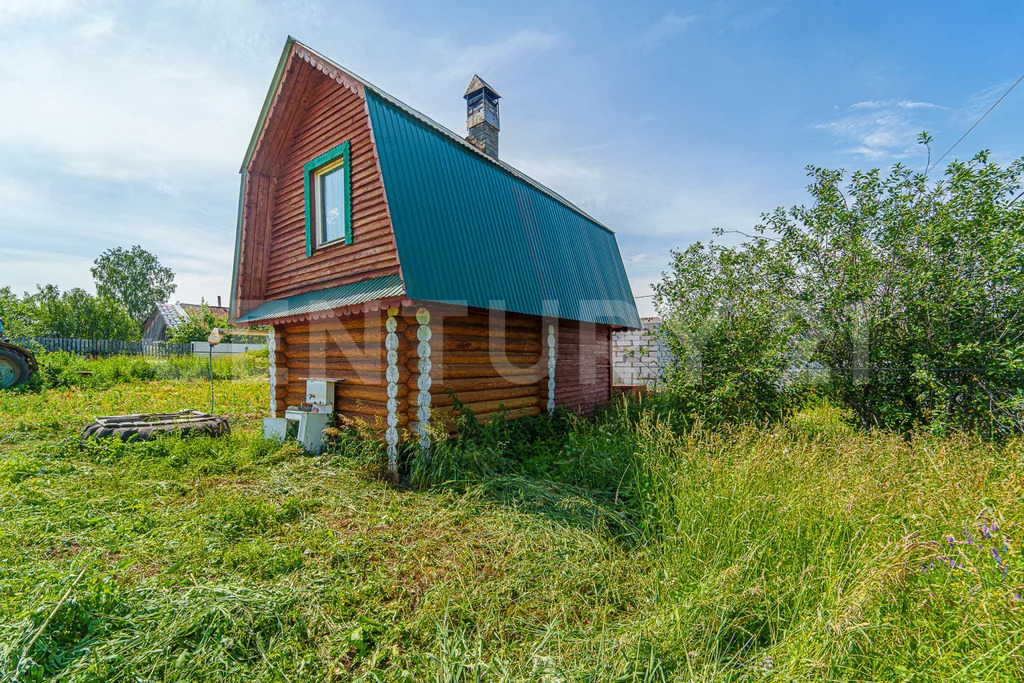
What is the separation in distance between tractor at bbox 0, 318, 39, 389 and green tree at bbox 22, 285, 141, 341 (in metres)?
9.08

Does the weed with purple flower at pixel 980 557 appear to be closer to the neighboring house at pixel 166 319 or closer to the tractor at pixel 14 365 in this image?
the tractor at pixel 14 365

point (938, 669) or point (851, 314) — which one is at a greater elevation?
point (851, 314)

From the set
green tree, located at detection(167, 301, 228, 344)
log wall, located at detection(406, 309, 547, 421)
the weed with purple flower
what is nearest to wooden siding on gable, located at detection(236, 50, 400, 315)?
log wall, located at detection(406, 309, 547, 421)

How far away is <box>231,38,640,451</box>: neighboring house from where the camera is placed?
224 inches

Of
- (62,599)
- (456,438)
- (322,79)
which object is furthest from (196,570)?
(322,79)

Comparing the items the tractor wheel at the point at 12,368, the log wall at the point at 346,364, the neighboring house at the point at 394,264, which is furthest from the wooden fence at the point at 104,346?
the neighboring house at the point at 394,264

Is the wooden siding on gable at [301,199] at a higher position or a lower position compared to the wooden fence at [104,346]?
higher

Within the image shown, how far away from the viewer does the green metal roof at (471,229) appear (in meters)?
5.51

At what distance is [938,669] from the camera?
2.07 metres

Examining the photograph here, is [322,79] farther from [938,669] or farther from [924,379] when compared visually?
[924,379]

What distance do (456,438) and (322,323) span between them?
324 centimetres

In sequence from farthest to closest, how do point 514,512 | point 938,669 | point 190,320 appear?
point 190,320 → point 514,512 → point 938,669

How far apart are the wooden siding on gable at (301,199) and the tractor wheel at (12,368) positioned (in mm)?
10303

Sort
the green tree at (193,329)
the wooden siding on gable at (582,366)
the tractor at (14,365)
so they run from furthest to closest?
the green tree at (193,329)
the tractor at (14,365)
the wooden siding on gable at (582,366)
